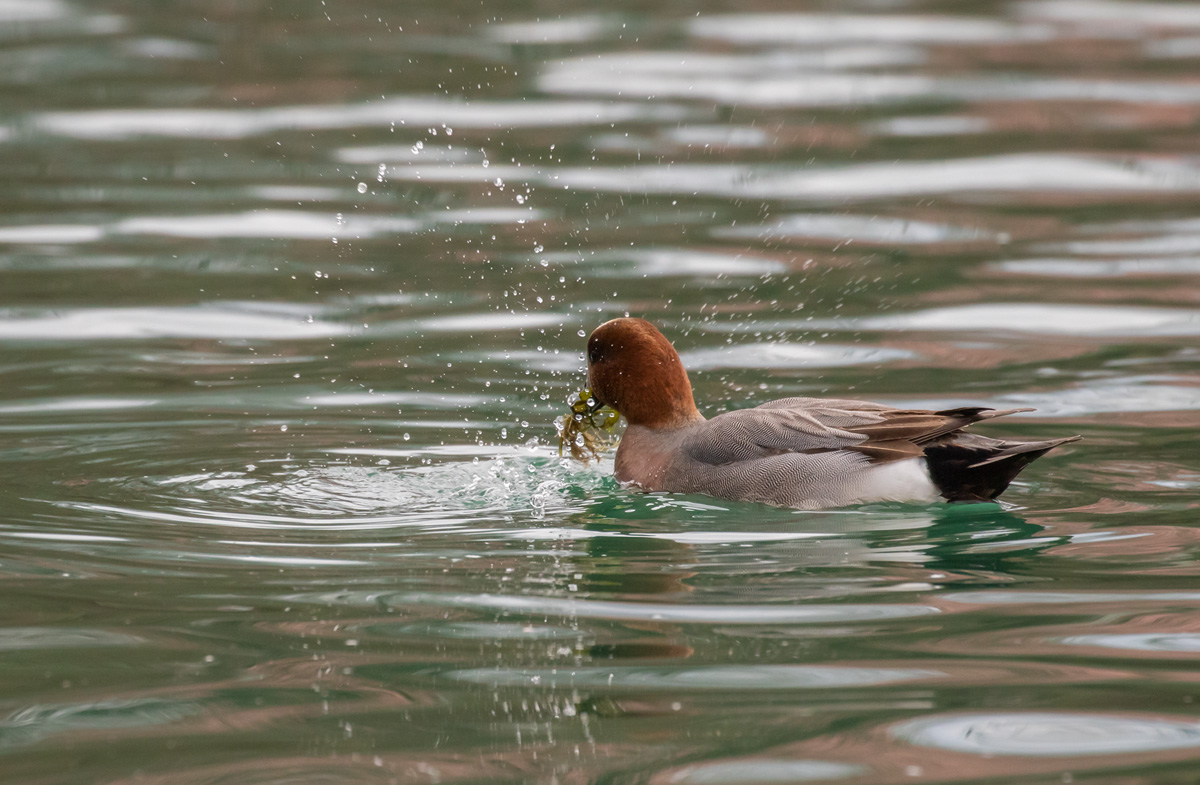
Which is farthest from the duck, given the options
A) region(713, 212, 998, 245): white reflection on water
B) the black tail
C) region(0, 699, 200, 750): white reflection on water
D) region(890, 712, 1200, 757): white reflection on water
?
region(713, 212, 998, 245): white reflection on water

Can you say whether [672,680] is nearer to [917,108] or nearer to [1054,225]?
[1054,225]

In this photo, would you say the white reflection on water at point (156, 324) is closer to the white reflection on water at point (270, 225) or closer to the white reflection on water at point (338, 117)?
the white reflection on water at point (270, 225)

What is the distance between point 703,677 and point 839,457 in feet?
6.50

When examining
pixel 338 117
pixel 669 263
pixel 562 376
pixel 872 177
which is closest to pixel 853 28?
pixel 872 177

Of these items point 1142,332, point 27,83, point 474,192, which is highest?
point 27,83

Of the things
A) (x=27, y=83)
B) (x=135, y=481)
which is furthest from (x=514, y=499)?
(x=27, y=83)

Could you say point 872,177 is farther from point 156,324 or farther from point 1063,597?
point 1063,597

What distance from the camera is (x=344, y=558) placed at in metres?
5.52

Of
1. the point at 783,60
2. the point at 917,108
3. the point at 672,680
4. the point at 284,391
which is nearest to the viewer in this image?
the point at 672,680

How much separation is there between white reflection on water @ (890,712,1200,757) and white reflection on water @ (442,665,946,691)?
0.30 metres

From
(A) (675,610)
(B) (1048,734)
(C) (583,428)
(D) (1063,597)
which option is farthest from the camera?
(C) (583,428)

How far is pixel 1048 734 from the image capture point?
4.00 meters

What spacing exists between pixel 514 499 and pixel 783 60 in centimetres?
1100

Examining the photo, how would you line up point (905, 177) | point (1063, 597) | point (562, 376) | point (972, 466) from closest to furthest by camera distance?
point (1063, 597) → point (972, 466) → point (562, 376) → point (905, 177)
